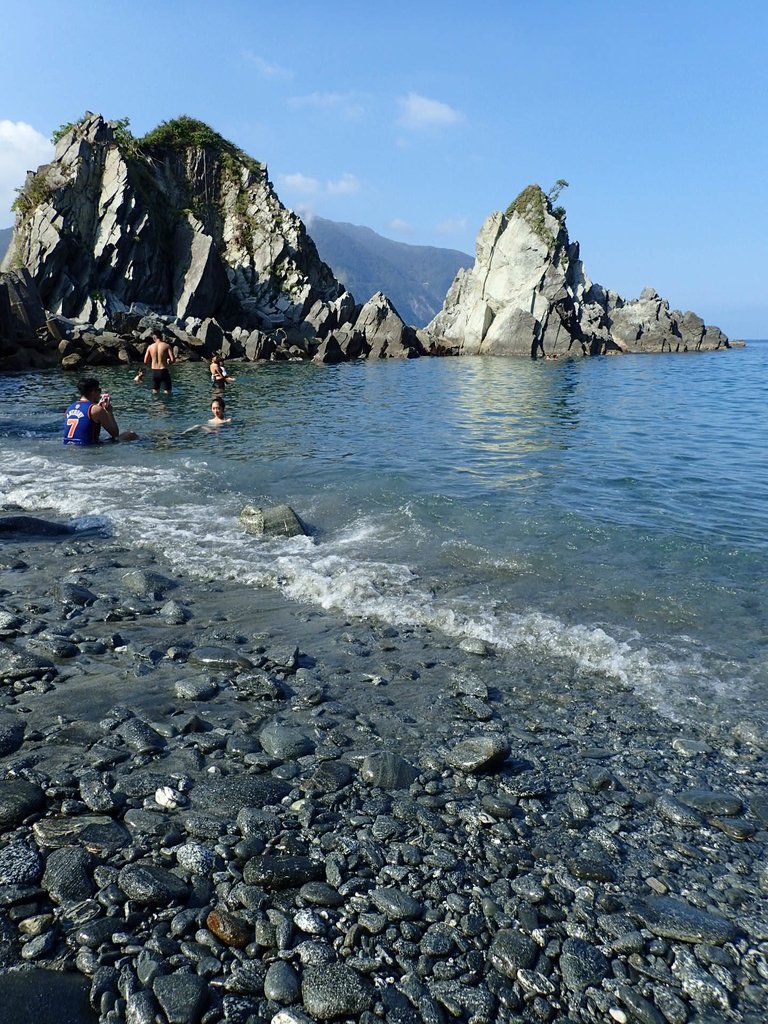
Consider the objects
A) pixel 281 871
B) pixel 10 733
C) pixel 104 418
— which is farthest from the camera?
pixel 104 418

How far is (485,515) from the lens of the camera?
1336cm

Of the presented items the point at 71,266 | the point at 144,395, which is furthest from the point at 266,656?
A: the point at 71,266

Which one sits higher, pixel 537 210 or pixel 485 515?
pixel 537 210

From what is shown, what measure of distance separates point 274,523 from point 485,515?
4.50m

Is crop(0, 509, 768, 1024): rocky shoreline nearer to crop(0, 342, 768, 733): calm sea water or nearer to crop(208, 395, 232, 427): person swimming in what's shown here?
crop(0, 342, 768, 733): calm sea water

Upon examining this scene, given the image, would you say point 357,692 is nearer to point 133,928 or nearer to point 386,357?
point 133,928

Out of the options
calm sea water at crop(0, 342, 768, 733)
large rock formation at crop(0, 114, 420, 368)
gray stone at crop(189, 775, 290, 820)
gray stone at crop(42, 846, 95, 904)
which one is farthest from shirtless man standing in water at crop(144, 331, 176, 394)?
gray stone at crop(42, 846, 95, 904)

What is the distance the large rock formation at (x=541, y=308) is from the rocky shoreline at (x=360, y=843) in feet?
266

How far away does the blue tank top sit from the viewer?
19.7 m

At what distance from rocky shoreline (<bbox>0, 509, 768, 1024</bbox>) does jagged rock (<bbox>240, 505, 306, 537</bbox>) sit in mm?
4656

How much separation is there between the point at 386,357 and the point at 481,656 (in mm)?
71237

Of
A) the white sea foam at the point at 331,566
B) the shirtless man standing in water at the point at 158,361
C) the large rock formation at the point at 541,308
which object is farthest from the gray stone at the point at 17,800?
the large rock formation at the point at 541,308

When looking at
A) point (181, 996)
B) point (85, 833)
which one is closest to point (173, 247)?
point (85, 833)

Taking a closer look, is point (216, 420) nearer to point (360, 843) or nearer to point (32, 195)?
point (360, 843)
